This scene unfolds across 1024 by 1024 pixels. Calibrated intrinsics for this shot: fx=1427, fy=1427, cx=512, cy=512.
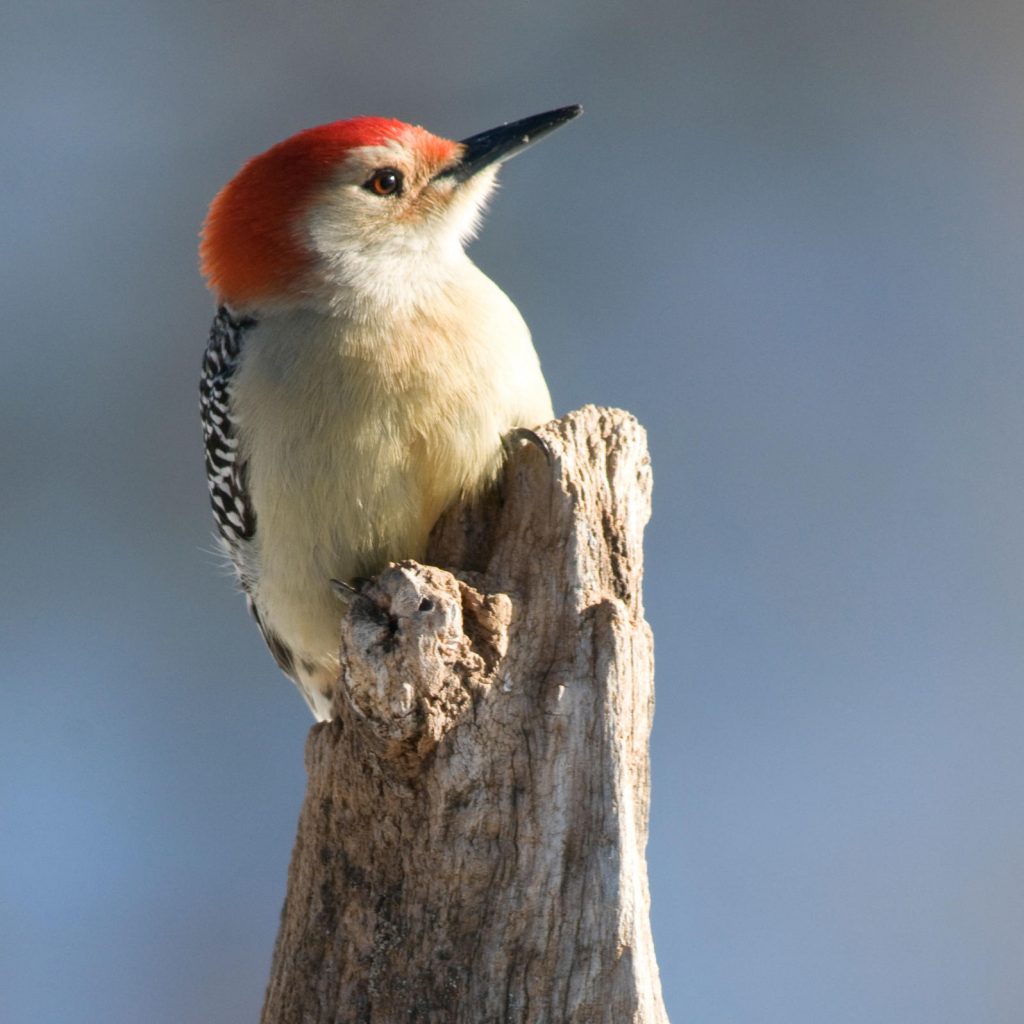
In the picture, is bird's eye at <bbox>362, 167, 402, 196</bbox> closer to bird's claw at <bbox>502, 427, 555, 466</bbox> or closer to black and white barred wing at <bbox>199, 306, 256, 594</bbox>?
black and white barred wing at <bbox>199, 306, 256, 594</bbox>

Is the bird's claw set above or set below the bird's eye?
below

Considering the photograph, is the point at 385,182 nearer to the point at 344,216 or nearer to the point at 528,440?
the point at 344,216

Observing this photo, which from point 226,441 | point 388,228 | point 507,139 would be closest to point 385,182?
point 388,228

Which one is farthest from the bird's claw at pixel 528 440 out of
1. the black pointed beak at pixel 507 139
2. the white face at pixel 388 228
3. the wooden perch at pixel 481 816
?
the black pointed beak at pixel 507 139

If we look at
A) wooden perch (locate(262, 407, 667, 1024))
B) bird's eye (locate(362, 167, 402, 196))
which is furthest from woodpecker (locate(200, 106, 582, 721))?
wooden perch (locate(262, 407, 667, 1024))

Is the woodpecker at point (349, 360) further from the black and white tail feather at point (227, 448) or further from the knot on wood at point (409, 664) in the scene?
the knot on wood at point (409, 664)

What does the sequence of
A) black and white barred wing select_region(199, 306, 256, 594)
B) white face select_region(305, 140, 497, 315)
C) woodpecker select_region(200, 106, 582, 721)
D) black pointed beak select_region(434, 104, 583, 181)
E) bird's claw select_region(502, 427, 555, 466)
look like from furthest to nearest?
1. black pointed beak select_region(434, 104, 583, 181)
2. black and white barred wing select_region(199, 306, 256, 594)
3. white face select_region(305, 140, 497, 315)
4. woodpecker select_region(200, 106, 582, 721)
5. bird's claw select_region(502, 427, 555, 466)

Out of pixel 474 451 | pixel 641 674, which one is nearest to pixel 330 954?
pixel 641 674
